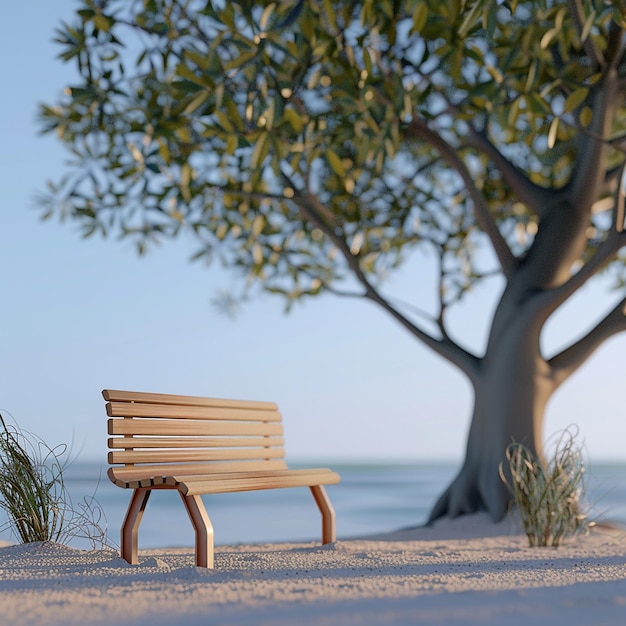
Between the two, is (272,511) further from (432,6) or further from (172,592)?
(172,592)

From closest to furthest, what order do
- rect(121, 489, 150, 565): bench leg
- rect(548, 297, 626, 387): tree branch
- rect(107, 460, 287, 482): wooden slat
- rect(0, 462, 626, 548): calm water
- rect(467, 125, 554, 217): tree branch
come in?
rect(107, 460, 287, 482): wooden slat < rect(121, 489, 150, 565): bench leg < rect(548, 297, 626, 387): tree branch < rect(467, 125, 554, 217): tree branch < rect(0, 462, 626, 548): calm water

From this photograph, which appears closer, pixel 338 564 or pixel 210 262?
pixel 338 564

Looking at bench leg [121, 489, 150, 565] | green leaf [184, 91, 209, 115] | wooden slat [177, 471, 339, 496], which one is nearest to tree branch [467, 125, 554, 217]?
green leaf [184, 91, 209, 115]

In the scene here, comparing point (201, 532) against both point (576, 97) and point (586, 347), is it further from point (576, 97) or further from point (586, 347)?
point (586, 347)

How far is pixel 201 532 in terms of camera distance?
147 inches

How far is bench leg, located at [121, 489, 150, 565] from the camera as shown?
13.4ft

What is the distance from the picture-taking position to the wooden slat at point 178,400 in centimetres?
416

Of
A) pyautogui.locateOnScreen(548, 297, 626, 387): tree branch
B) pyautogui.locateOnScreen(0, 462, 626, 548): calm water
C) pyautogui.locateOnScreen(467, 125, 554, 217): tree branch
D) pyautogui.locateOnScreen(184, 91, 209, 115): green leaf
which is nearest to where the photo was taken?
pyautogui.locateOnScreen(184, 91, 209, 115): green leaf

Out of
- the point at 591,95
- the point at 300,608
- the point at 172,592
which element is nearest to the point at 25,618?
the point at 172,592

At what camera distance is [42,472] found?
4.37 metres

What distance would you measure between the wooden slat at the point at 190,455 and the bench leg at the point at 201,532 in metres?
0.51

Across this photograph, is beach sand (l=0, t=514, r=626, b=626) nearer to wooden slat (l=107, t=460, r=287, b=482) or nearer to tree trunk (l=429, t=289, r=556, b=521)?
wooden slat (l=107, t=460, r=287, b=482)

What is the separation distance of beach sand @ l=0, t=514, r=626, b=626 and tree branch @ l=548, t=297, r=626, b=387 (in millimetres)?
2065

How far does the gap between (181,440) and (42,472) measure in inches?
29.1
